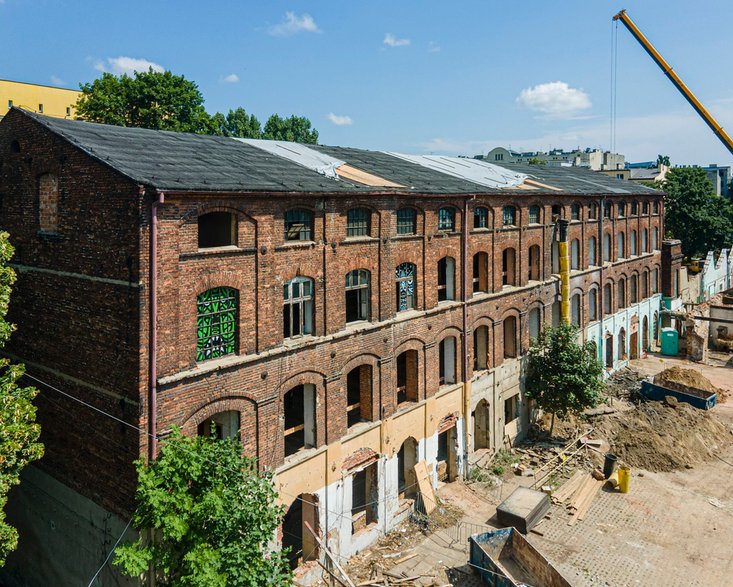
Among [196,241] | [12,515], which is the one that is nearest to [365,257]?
[196,241]

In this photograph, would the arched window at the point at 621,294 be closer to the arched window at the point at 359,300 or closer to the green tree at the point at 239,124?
the arched window at the point at 359,300

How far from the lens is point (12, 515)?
18.8 meters

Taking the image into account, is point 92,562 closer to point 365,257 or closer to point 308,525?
point 308,525

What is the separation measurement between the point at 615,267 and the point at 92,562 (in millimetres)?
33029

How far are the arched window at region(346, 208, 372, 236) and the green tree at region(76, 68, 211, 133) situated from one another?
2885cm

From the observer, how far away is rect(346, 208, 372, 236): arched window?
62.6 ft

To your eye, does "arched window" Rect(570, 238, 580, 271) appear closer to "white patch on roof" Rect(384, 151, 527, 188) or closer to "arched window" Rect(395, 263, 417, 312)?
"white patch on roof" Rect(384, 151, 527, 188)

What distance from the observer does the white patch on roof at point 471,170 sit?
28056 millimetres

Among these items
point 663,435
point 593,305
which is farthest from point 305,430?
point 593,305

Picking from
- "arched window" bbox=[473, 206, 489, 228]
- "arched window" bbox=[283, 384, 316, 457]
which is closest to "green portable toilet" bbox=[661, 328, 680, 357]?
"arched window" bbox=[473, 206, 489, 228]

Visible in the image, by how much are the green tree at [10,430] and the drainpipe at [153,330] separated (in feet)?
8.89

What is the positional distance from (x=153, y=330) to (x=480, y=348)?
16046 millimetres

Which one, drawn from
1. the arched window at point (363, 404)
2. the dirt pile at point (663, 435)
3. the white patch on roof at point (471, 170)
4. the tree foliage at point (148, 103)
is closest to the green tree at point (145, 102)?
the tree foliage at point (148, 103)

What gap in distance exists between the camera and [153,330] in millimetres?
13578
